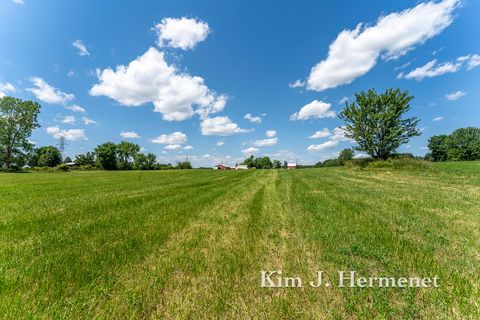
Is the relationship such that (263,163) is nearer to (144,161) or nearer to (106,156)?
(144,161)

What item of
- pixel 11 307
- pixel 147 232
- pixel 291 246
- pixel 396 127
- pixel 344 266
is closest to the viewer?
pixel 11 307

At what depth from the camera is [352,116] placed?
3058 cm

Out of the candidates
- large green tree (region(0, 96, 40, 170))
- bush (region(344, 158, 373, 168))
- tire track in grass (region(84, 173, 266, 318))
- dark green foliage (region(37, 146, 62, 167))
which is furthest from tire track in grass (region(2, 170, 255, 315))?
→ dark green foliage (region(37, 146, 62, 167))

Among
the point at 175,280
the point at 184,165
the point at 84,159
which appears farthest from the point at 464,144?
the point at 84,159

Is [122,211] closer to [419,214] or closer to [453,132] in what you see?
[419,214]

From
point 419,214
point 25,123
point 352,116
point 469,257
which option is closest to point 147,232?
point 469,257

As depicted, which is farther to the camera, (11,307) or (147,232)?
(147,232)

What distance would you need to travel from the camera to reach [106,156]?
78.5 metres

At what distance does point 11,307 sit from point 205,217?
167 inches

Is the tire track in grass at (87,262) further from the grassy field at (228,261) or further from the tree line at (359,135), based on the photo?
the tree line at (359,135)

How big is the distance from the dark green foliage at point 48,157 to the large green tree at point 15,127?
39.8 metres

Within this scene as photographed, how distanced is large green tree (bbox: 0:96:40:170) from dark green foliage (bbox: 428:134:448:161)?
504 ft

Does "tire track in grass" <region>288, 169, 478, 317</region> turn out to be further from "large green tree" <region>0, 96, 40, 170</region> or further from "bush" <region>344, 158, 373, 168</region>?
"large green tree" <region>0, 96, 40, 170</region>

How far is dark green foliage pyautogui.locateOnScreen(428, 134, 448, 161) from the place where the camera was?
308 ft
